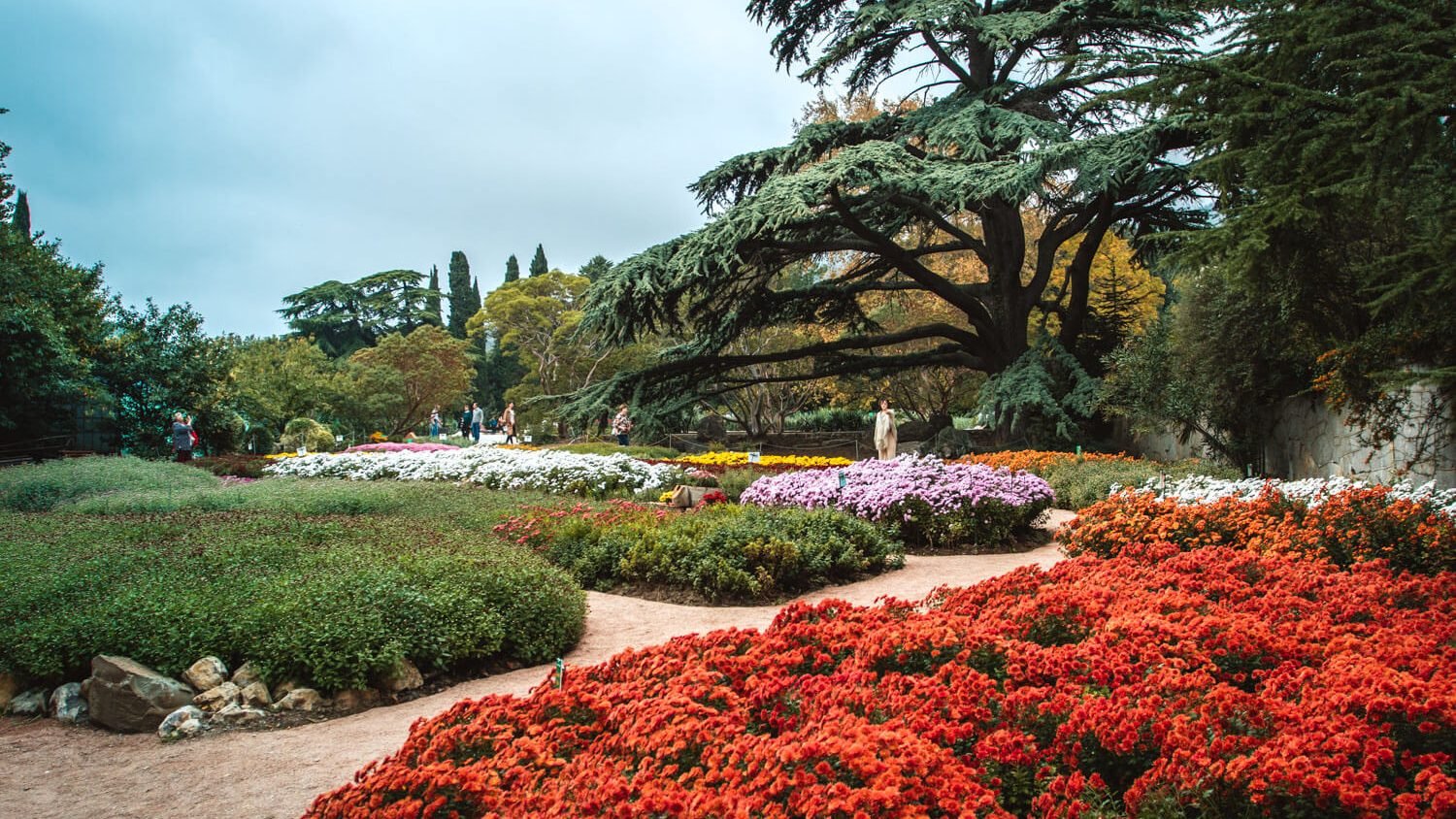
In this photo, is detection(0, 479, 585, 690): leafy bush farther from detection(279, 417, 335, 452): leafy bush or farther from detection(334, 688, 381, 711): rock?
detection(279, 417, 335, 452): leafy bush

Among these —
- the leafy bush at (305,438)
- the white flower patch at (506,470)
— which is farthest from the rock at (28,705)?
the leafy bush at (305,438)

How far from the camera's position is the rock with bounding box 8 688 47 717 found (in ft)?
15.2

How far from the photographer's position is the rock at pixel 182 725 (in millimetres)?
4188

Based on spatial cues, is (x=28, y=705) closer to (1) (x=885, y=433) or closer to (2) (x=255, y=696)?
(2) (x=255, y=696)

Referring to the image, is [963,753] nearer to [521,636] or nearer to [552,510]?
[521,636]

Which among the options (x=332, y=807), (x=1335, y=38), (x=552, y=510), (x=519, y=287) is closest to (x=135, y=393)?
(x=552, y=510)

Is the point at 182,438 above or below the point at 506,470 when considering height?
above

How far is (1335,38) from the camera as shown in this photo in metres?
4.53

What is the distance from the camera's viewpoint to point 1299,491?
7.67 meters

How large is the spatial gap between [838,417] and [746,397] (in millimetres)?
5494

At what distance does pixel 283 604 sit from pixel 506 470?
365 inches

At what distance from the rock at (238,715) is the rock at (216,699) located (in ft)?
0.14

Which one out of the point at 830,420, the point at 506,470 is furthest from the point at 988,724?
the point at 830,420

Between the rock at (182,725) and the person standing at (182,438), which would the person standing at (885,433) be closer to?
the rock at (182,725)
